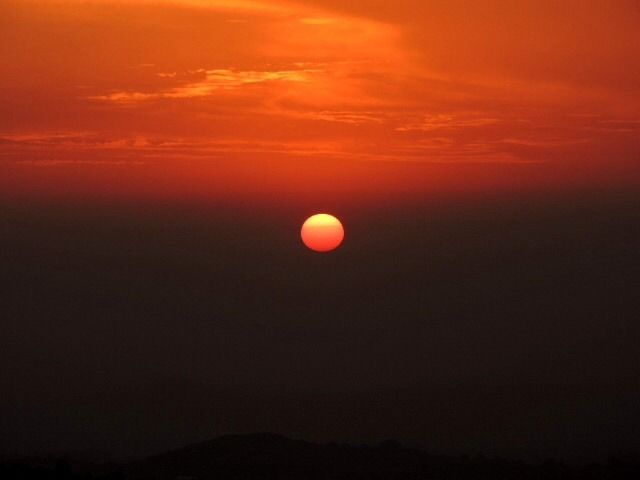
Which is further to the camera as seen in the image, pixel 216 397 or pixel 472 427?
pixel 216 397

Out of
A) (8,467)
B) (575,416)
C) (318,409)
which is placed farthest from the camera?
(318,409)

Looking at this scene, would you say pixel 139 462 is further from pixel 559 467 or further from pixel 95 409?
pixel 95 409

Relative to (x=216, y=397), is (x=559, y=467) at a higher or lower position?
lower

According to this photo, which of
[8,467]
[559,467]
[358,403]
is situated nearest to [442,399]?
[358,403]

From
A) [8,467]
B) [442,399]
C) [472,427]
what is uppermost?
[442,399]

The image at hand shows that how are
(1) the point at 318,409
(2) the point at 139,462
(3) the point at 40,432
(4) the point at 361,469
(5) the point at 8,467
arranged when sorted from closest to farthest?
(5) the point at 8,467 < (4) the point at 361,469 < (2) the point at 139,462 < (3) the point at 40,432 < (1) the point at 318,409

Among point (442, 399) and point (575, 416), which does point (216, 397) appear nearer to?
point (442, 399)

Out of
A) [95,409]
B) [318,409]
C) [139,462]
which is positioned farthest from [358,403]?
[139,462]
